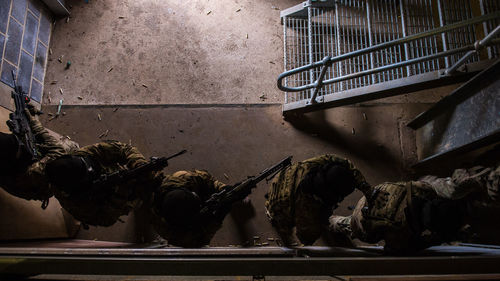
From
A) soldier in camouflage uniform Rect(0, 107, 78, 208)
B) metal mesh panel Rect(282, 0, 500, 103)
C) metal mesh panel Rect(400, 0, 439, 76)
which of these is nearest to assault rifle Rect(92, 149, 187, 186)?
soldier in camouflage uniform Rect(0, 107, 78, 208)

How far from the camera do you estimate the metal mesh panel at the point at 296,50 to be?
13.4 ft

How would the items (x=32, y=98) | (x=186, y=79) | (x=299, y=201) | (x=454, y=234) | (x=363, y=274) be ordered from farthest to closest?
(x=186, y=79) → (x=32, y=98) → (x=299, y=201) → (x=454, y=234) → (x=363, y=274)

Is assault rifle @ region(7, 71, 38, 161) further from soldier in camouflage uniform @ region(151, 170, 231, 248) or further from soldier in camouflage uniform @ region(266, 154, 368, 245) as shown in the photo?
soldier in camouflage uniform @ region(266, 154, 368, 245)

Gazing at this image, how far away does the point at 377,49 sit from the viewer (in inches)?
111

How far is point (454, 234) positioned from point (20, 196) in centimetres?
385

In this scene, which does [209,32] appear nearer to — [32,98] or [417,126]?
[32,98]

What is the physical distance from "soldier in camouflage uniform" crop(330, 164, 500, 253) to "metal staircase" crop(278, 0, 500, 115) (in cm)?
103

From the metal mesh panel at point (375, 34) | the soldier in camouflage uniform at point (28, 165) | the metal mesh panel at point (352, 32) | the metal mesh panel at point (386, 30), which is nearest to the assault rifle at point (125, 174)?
the soldier in camouflage uniform at point (28, 165)

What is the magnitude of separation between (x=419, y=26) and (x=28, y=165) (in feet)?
14.7

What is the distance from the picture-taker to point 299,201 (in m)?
2.83

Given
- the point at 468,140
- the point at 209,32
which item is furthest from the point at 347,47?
the point at 209,32

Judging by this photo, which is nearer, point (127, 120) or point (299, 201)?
point (299, 201)

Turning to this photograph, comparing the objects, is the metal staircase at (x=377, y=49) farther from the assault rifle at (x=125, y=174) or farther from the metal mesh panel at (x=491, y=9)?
the assault rifle at (x=125, y=174)

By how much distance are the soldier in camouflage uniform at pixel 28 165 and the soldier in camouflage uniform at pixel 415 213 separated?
312 cm
